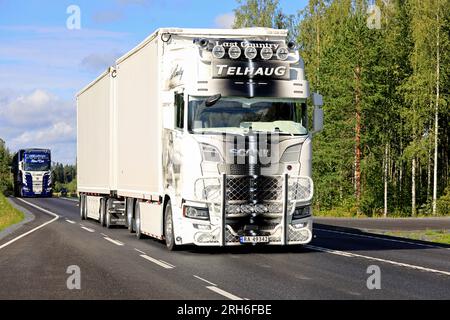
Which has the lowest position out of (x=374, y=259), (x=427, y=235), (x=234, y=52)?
(x=427, y=235)

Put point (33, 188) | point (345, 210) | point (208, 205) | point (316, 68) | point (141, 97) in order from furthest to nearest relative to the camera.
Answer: point (33, 188) → point (316, 68) → point (345, 210) → point (141, 97) → point (208, 205)

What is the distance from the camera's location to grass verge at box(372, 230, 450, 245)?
73.0 feet

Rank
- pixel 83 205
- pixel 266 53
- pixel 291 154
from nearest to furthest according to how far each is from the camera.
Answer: pixel 291 154 < pixel 266 53 < pixel 83 205

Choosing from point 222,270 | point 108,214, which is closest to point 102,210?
point 108,214

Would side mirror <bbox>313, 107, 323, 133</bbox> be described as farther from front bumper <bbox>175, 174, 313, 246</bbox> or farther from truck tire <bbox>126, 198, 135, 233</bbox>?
truck tire <bbox>126, 198, 135, 233</bbox>

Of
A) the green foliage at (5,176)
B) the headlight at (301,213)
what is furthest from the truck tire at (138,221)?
the green foliage at (5,176)

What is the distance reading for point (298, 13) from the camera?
2440 inches

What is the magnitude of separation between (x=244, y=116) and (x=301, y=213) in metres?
2.19

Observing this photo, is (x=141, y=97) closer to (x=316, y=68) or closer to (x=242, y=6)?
(x=316, y=68)

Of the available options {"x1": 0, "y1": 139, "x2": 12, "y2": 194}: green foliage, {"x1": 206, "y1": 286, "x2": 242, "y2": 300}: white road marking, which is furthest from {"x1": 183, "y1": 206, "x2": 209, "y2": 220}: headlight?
{"x1": 0, "y1": 139, "x2": 12, "y2": 194}: green foliage

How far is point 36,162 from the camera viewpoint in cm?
6769

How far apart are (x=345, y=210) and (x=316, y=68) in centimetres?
1219

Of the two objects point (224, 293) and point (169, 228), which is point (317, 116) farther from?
point (224, 293)
